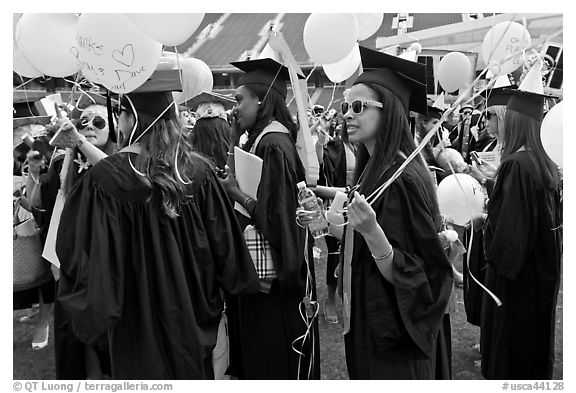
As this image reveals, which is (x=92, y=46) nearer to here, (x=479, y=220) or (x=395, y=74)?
(x=395, y=74)

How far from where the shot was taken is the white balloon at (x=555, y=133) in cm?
257

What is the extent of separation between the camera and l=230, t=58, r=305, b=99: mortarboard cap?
3.44 metres

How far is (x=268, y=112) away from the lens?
3.42m

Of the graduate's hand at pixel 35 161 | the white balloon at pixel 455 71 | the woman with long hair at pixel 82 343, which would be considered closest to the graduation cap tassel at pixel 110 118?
the woman with long hair at pixel 82 343

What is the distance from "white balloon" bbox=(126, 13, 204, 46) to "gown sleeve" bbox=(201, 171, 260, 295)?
2.24 feet

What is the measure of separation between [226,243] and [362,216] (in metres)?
0.86

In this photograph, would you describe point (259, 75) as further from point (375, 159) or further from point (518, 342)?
point (518, 342)

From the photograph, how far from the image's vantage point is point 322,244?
326 centimetres

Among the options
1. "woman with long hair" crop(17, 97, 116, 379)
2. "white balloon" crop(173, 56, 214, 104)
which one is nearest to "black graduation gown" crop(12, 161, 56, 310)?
"woman with long hair" crop(17, 97, 116, 379)

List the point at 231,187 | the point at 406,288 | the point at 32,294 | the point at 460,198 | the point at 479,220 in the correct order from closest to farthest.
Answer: the point at 406,288 → the point at 460,198 → the point at 231,187 → the point at 479,220 → the point at 32,294

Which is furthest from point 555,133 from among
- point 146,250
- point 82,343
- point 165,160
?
point 82,343

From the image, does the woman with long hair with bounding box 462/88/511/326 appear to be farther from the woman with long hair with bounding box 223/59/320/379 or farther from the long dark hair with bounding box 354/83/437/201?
the woman with long hair with bounding box 223/59/320/379

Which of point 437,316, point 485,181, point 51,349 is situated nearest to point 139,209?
point 437,316

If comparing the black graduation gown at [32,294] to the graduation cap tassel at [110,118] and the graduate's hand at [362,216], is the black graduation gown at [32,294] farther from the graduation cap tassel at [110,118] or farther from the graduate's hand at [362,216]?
the graduate's hand at [362,216]
